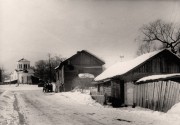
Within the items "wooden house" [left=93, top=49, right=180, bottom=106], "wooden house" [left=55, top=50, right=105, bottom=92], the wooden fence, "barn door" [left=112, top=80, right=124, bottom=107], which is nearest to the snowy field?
the wooden fence

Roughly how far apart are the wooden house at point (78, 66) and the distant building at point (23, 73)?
5939 centimetres

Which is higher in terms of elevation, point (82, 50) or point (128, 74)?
point (82, 50)

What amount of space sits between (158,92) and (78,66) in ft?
118

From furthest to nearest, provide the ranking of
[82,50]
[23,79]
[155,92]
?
1. [23,79]
2. [82,50]
3. [155,92]

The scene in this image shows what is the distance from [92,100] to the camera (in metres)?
27.8

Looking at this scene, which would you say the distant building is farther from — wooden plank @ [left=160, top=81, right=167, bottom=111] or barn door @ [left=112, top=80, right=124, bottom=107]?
wooden plank @ [left=160, top=81, right=167, bottom=111]

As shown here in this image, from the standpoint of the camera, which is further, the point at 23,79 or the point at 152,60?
the point at 23,79

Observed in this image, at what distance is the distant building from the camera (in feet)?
365

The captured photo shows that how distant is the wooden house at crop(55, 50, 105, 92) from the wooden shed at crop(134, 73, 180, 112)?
1212 inches

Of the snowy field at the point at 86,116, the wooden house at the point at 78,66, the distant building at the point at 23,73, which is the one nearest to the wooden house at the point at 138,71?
the snowy field at the point at 86,116

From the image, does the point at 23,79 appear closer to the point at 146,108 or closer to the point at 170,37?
the point at 170,37

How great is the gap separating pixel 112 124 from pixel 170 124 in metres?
2.65

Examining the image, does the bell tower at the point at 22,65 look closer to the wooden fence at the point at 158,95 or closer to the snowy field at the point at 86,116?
the snowy field at the point at 86,116

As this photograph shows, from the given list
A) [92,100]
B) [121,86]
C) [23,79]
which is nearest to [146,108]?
[121,86]
